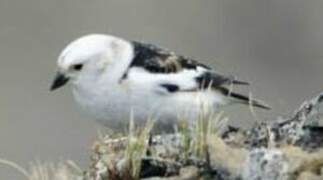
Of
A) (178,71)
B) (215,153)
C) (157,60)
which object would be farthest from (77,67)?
(215,153)

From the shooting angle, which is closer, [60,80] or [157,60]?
[60,80]

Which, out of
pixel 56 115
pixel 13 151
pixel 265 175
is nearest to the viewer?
pixel 265 175

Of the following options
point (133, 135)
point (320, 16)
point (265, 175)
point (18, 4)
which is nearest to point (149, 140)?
point (133, 135)

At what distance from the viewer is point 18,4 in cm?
2486

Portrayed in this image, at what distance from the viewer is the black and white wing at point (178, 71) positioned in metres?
10.1

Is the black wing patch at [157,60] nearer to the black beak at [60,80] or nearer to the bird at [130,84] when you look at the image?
the bird at [130,84]

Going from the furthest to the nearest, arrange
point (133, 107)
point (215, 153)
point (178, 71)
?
point (178, 71)
point (133, 107)
point (215, 153)

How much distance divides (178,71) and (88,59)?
2.28 ft

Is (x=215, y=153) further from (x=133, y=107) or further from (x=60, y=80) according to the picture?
(x=60, y=80)

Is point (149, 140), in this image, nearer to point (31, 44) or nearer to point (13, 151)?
point (13, 151)

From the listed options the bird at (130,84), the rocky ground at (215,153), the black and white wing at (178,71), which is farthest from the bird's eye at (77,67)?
the rocky ground at (215,153)

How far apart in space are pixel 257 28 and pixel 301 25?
53 cm

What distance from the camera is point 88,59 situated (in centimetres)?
976

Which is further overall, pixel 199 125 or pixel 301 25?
pixel 301 25
